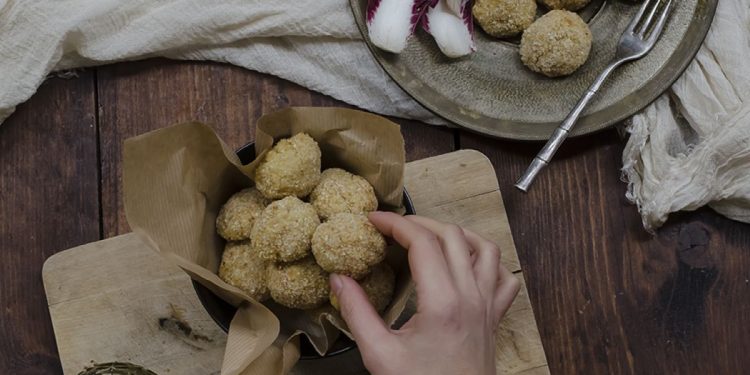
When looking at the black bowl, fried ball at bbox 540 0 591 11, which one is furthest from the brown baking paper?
fried ball at bbox 540 0 591 11

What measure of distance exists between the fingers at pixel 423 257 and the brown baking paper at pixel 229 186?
0.09 meters

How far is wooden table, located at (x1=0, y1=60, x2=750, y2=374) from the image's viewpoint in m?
1.20

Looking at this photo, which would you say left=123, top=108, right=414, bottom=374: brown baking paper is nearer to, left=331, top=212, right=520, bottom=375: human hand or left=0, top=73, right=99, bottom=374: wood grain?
left=331, top=212, right=520, bottom=375: human hand

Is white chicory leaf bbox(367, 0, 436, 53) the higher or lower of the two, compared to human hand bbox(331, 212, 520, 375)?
higher

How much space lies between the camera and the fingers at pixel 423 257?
0.84 m

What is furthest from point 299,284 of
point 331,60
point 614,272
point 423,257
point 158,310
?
point 614,272

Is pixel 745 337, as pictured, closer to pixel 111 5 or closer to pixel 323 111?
pixel 323 111

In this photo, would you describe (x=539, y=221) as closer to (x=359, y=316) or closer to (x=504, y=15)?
(x=504, y=15)

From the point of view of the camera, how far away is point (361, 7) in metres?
1.16

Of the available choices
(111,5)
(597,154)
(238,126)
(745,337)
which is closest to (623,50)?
(597,154)

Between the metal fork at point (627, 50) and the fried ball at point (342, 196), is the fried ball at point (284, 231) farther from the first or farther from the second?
the metal fork at point (627, 50)

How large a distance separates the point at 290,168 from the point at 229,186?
12 cm

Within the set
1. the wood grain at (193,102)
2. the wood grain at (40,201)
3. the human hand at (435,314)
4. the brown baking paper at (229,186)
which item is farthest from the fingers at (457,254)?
the wood grain at (40,201)

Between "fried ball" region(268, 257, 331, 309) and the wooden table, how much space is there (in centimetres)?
33
